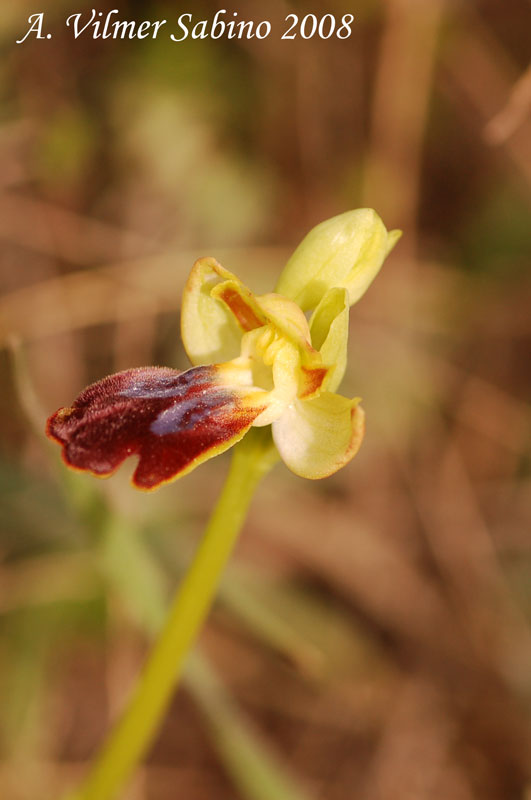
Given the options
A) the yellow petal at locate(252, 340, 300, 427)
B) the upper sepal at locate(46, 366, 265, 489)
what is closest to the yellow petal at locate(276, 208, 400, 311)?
the yellow petal at locate(252, 340, 300, 427)

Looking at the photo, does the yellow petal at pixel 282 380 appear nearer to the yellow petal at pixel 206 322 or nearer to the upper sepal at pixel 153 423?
the upper sepal at pixel 153 423

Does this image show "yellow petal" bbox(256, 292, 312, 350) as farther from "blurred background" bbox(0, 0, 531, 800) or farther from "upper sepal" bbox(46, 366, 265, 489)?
"blurred background" bbox(0, 0, 531, 800)

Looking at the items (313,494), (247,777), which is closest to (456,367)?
(313,494)

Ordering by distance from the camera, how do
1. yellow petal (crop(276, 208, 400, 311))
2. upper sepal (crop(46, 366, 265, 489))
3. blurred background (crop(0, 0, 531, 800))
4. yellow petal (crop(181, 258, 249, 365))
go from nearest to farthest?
upper sepal (crop(46, 366, 265, 489))
yellow petal (crop(276, 208, 400, 311))
yellow petal (crop(181, 258, 249, 365))
blurred background (crop(0, 0, 531, 800))

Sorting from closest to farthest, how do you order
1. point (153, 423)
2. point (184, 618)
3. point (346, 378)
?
point (153, 423) → point (184, 618) → point (346, 378)

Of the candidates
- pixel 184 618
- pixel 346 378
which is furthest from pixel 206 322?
pixel 346 378

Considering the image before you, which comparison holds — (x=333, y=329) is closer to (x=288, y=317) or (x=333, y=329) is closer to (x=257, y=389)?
(x=288, y=317)

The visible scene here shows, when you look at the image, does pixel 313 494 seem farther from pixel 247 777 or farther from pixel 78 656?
pixel 247 777
